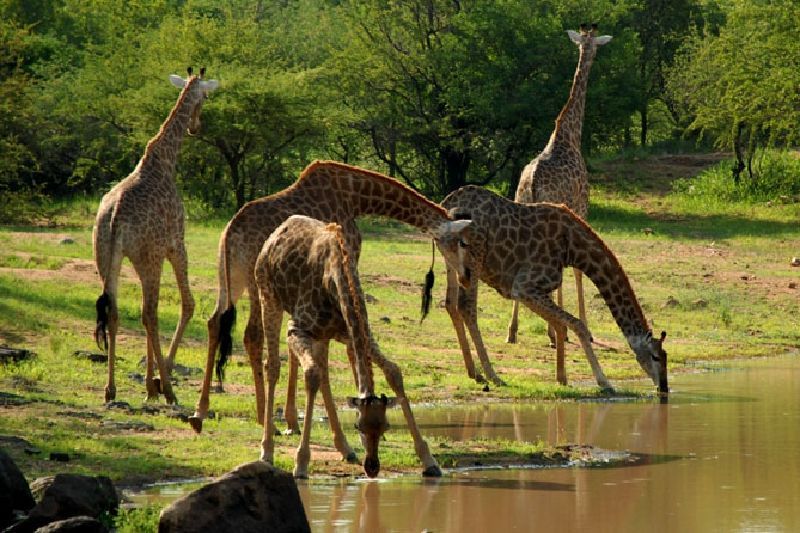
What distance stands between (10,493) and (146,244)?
5.39 meters

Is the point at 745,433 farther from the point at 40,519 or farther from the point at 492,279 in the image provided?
the point at 40,519

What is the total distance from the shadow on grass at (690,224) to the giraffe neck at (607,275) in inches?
636

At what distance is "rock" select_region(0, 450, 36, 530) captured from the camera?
8531mm

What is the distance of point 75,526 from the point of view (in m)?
7.74

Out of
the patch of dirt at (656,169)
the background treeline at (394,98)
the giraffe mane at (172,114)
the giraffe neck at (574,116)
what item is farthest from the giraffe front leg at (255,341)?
the patch of dirt at (656,169)

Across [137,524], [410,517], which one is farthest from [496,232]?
[137,524]

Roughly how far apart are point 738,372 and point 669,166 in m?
24.2

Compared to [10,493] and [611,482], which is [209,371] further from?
[10,493]

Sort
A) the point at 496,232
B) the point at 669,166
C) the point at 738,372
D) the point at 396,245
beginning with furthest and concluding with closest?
the point at 669,166 < the point at 396,245 < the point at 738,372 < the point at 496,232

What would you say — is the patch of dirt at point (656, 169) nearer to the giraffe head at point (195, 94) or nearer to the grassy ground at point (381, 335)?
the grassy ground at point (381, 335)

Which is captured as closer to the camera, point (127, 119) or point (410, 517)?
point (410, 517)

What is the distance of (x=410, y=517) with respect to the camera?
9.23 metres

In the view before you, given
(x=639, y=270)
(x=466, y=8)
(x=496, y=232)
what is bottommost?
(x=639, y=270)

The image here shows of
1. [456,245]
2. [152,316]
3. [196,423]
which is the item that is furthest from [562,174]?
[196,423]
